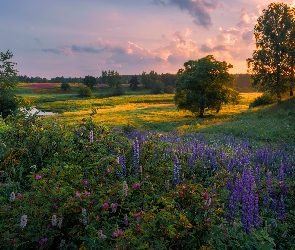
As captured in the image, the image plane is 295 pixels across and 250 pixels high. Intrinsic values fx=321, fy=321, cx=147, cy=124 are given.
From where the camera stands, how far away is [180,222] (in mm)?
3715

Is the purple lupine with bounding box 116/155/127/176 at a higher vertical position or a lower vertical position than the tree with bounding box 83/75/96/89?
lower

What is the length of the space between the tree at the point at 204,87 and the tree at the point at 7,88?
848 inches

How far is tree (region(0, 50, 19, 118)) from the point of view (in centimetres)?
3106

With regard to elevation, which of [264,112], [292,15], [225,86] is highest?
[292,15]

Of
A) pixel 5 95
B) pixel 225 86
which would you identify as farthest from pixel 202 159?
pixel 225 86

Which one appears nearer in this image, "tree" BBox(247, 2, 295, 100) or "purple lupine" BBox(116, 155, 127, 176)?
"purple lupine" BBox(116, 155, 127, 176)

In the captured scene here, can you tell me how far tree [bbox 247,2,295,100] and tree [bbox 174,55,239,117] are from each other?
14.0 ft

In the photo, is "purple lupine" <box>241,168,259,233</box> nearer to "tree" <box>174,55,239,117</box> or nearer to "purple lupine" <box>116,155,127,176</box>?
"purple lupine" <box>116,155,127,176</box>

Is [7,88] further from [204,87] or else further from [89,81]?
[89,81]

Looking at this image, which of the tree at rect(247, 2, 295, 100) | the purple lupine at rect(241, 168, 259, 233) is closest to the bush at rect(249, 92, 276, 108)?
the tree at rect(247, 2, 295, 100)

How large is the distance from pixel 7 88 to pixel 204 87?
24933 mm

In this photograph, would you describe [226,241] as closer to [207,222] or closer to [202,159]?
[207,222]

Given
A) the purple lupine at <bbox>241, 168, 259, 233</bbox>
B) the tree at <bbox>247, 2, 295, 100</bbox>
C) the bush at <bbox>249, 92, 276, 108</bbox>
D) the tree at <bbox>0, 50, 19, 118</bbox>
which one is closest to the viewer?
the purple lupine at <bbox>241, 168, 259, 233</bbox>

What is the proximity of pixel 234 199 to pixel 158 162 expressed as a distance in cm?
187
